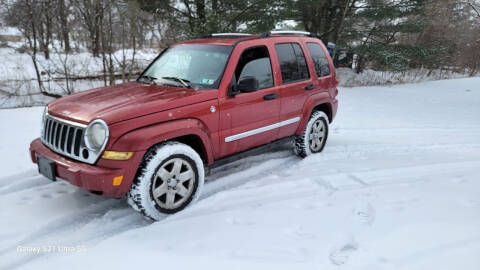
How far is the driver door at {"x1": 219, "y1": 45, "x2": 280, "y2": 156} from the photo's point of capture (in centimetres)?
365

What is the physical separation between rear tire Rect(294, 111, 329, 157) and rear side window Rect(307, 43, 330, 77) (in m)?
0.62

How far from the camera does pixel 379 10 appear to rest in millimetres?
13953

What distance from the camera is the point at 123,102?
3162 millimetres

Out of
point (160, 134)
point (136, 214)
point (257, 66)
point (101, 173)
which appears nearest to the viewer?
point (101, 173)

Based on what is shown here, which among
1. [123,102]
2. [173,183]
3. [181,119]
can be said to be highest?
[123,102]

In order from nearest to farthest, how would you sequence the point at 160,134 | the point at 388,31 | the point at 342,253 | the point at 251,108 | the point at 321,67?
the point at 342,253 → the point at 160,134 → the point at 251,108 → the point at 321,67 → the point at 388,31

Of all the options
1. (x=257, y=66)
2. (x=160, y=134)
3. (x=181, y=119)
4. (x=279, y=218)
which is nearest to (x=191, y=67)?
(x=257, y=66)

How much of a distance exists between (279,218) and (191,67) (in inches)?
78.5

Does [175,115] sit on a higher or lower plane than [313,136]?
higher

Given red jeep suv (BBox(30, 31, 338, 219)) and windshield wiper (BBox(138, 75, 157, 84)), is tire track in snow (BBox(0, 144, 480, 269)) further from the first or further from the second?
windshield wiper (BBox(138, 75, 157, 84))

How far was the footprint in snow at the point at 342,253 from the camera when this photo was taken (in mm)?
2516

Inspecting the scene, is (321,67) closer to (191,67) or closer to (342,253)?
(191,67)

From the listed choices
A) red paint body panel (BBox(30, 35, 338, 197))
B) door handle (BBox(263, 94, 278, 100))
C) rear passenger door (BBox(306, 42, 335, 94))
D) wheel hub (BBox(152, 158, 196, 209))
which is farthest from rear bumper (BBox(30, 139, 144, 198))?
rear passenger door (BBox(306, 42, 335, 94))

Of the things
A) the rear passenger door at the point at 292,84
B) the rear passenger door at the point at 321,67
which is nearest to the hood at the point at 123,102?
the rear passenger door at the point at 292,84
